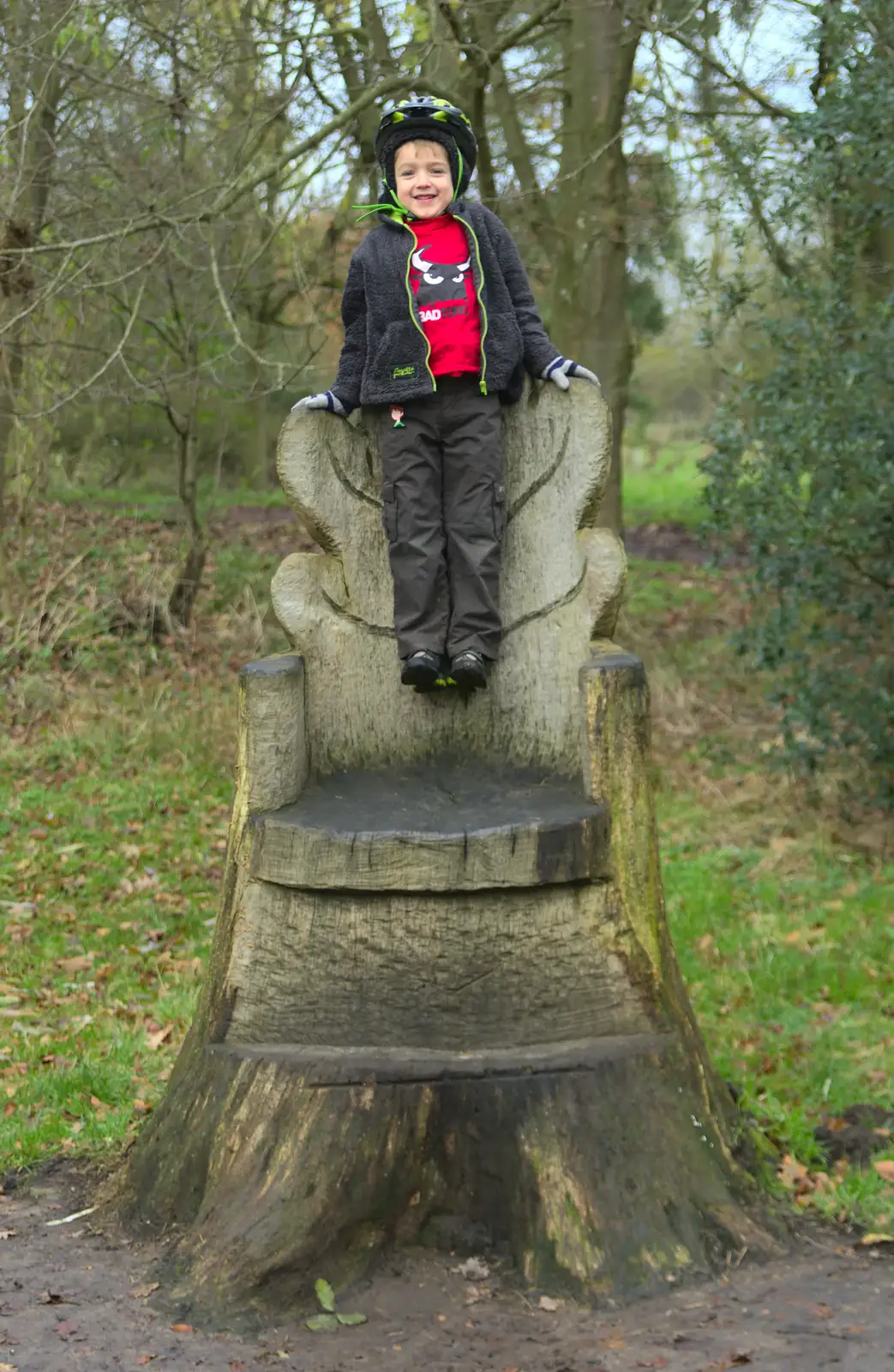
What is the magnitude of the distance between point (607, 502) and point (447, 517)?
485 centimetres

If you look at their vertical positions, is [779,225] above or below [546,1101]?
above

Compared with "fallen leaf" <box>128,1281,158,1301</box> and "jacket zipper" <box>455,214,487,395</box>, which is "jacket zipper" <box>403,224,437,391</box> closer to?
"jacket zipper" <box>455,214,487,395</box>

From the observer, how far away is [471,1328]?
3197mm

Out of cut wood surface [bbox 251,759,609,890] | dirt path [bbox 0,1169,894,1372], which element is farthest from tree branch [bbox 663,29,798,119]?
dirt path [bbox 0,1169,894,1372]

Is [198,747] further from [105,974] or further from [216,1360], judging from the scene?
[216,1360]

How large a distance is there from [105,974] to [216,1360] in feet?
9.17

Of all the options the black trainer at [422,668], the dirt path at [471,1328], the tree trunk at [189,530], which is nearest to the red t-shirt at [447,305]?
the black trainer at [422,668]

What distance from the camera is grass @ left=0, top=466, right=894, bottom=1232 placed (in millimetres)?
4723

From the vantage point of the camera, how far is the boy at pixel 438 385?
4082 mm

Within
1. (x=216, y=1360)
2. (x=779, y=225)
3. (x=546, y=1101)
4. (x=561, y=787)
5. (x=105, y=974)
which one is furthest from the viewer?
(x=779, y=225)

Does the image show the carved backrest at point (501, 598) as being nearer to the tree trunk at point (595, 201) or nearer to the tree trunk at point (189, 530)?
the tree trunk at point (595, 201)

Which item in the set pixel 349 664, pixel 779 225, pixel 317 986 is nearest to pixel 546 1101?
pixel 317 986

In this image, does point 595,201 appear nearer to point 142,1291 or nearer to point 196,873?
point 196,873

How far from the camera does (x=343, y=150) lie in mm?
8297
